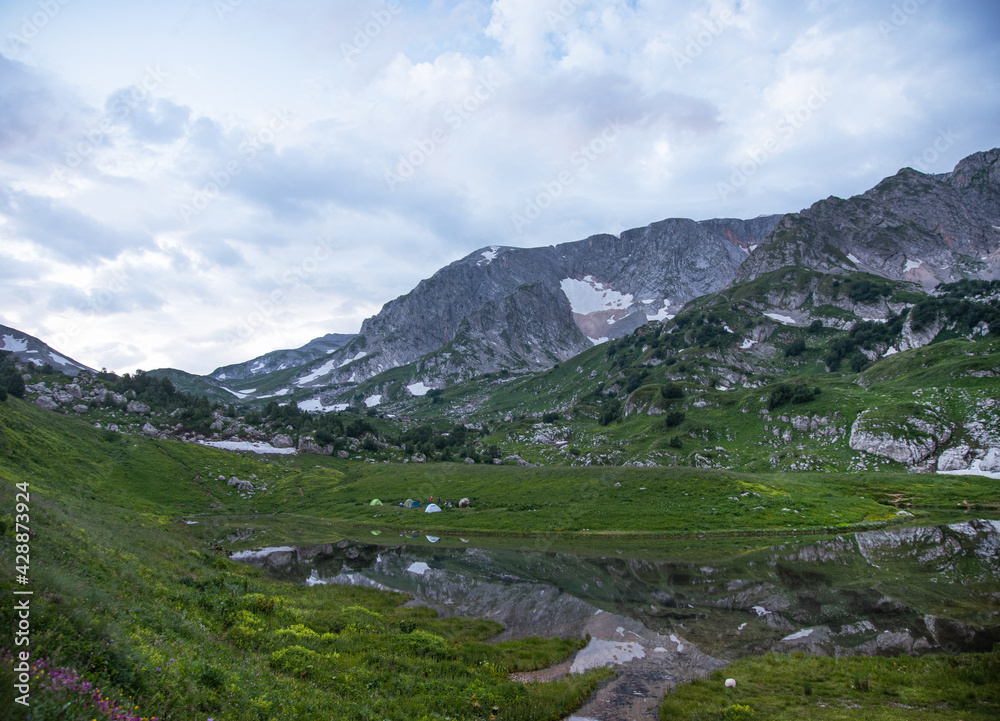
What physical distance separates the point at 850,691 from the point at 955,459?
7681cm

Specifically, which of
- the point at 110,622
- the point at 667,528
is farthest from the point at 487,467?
the point at 110,622

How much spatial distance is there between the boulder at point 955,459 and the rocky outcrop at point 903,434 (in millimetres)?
1999

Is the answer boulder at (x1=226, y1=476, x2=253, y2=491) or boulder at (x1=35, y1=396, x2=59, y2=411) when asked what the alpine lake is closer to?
boulder at (x1=226, y1=476, x2=253, y2=491)

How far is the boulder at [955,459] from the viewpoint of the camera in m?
68.0

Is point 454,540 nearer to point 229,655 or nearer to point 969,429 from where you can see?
point 229,655

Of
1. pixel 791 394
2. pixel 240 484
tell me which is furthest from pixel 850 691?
pixel 791 394

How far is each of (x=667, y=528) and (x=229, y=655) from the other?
5239 cm

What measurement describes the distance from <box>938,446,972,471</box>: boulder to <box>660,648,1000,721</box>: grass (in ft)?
233

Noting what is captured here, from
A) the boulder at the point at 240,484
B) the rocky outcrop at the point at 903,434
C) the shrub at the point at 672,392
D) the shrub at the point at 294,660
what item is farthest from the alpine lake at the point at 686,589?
the shrub at the point at 672,392

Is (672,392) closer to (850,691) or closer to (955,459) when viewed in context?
(955,459)

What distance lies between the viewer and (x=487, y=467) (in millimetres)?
92562

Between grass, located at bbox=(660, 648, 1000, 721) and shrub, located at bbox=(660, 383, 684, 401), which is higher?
shrub, located at bbox=(660, 383, 684, 401)

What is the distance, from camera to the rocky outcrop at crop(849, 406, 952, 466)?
73.1 meters

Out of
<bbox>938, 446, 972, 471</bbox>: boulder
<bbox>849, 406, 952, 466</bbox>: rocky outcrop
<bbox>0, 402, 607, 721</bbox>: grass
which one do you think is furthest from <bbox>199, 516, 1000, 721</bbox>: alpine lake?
<bbox>849, 406, 952, 466</bbox>: rocky outcrop
